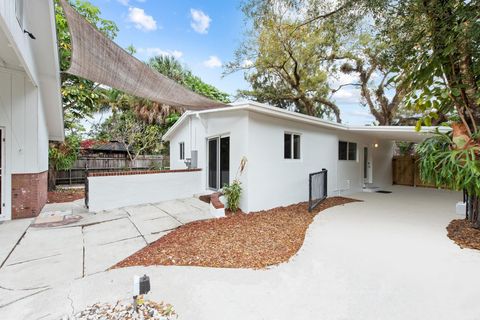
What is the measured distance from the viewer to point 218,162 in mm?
8016

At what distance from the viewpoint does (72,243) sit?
418cm

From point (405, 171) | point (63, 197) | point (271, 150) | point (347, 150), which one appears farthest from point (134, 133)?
point (405, 171)

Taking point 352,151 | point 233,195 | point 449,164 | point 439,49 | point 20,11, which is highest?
point 20,11

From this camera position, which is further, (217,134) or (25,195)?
(217,134)

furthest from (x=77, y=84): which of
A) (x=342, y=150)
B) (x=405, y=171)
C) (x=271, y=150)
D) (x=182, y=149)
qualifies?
(x=405, y=171)

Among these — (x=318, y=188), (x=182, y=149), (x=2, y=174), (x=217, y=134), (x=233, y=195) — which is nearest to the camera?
(x=2, y=174)

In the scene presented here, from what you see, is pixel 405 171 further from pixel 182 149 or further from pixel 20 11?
pixel 20 11

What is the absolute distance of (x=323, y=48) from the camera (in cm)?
1230

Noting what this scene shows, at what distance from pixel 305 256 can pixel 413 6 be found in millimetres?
5199

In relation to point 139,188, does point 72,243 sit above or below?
below

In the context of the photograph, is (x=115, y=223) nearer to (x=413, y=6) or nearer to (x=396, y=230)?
(x=396, y=230)

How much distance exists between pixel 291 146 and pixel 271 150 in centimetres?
109

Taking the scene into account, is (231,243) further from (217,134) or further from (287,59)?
(287,59)

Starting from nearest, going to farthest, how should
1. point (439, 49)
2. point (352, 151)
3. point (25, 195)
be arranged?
point (439, 49), point (25, 195), point (352, 151)
